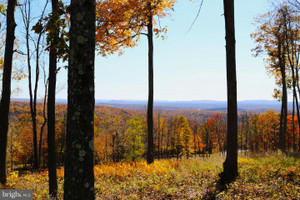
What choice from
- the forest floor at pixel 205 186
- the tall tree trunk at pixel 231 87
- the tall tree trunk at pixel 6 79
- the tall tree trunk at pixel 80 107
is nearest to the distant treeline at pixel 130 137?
the forest floor at pixel 205 186

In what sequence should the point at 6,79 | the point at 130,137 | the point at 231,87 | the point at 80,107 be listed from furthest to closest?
the point at 130,137 → the point at 6,79 → the point at 231,87 → the point at 80,107

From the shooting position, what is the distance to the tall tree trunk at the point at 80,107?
2.68 meters

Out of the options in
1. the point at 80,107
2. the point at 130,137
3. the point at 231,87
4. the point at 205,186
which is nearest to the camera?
the point at 80,107

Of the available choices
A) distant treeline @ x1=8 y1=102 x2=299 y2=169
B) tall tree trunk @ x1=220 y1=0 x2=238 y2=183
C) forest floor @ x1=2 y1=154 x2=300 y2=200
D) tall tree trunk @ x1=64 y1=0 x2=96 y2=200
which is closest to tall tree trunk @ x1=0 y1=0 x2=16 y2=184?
forest floor @ x1=2 y1=154 x2=300 y2=200

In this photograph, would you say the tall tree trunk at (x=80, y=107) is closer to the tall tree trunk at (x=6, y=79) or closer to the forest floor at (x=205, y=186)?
the forest floor at (x=205, y=186)

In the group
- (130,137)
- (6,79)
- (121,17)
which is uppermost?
(121,17)

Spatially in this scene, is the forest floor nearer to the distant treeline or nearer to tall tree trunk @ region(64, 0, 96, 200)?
tall tree trunk @ region(64, 0, 96, 200)

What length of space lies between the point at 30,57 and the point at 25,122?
22.0m

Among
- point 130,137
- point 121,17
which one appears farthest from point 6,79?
point 130,137

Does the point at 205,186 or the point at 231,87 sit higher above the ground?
the point at 231,87

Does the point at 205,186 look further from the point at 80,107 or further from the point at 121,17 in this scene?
the point at 121,17

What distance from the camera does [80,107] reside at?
2.70m

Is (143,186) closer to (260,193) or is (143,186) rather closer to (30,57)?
(260,193)

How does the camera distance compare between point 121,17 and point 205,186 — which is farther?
point 121,17
